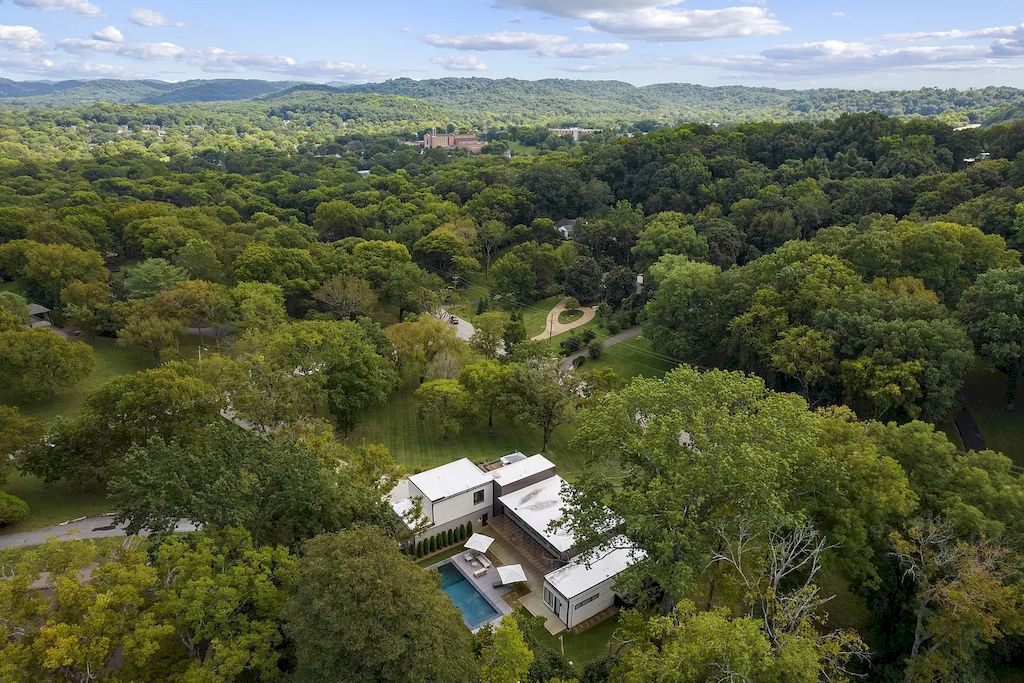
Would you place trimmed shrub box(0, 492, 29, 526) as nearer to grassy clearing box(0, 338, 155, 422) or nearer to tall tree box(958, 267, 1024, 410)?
grassy clearing box(0, 338, 155, 422)

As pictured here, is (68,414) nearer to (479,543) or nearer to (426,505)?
(426,505)

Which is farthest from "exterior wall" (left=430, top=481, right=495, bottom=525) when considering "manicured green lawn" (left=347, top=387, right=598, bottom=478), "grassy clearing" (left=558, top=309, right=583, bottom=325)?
"grassy clearing" (left=558, top=309, right=583, bottom=325)

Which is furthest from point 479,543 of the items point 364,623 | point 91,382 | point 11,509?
point 91,382

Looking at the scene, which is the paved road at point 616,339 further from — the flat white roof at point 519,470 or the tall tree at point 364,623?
the tall tree at point 364,623

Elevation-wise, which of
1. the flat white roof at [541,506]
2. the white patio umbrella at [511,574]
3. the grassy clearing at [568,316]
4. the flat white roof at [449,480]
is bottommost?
the grassy clearing at [568,316]

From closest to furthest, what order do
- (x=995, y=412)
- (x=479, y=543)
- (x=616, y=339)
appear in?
(x=479, y=543), (x=995, y=412), (x=616, y=339)

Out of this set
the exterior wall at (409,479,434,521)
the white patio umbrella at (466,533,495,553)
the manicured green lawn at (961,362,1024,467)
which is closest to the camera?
the white patio umbrella at (466,533,495,553)

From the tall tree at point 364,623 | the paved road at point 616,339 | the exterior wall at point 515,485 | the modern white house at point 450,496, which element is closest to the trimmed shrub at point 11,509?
the modern white house at point 450,496
